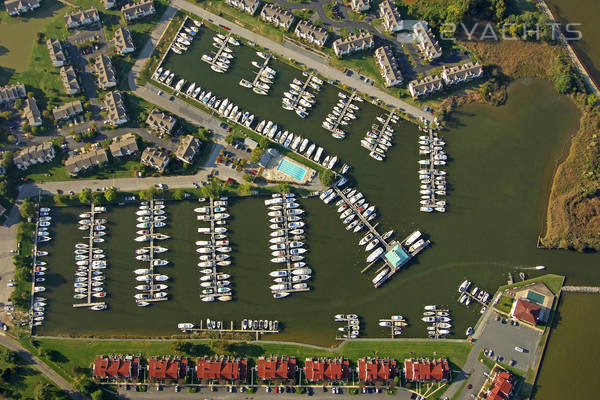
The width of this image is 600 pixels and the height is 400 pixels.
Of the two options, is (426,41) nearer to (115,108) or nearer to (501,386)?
(115,108)

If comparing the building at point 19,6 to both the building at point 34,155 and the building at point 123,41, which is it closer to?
the building at point 123,41

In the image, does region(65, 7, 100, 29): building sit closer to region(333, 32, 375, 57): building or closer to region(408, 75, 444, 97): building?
region(333, 32, 375, 57): building

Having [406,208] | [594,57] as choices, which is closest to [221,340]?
[406,208]

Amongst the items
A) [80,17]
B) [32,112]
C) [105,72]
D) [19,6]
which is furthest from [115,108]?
[19,6]

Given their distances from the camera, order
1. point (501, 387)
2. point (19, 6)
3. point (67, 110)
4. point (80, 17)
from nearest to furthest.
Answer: point (501, 387), point (67, 110), point (80, 17), point (19, 6)

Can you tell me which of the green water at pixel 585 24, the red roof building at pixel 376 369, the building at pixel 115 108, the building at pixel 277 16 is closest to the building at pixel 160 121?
the building at pixel 115 108

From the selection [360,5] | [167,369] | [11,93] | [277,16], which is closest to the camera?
[167,369]

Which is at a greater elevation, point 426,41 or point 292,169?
point 426,41
